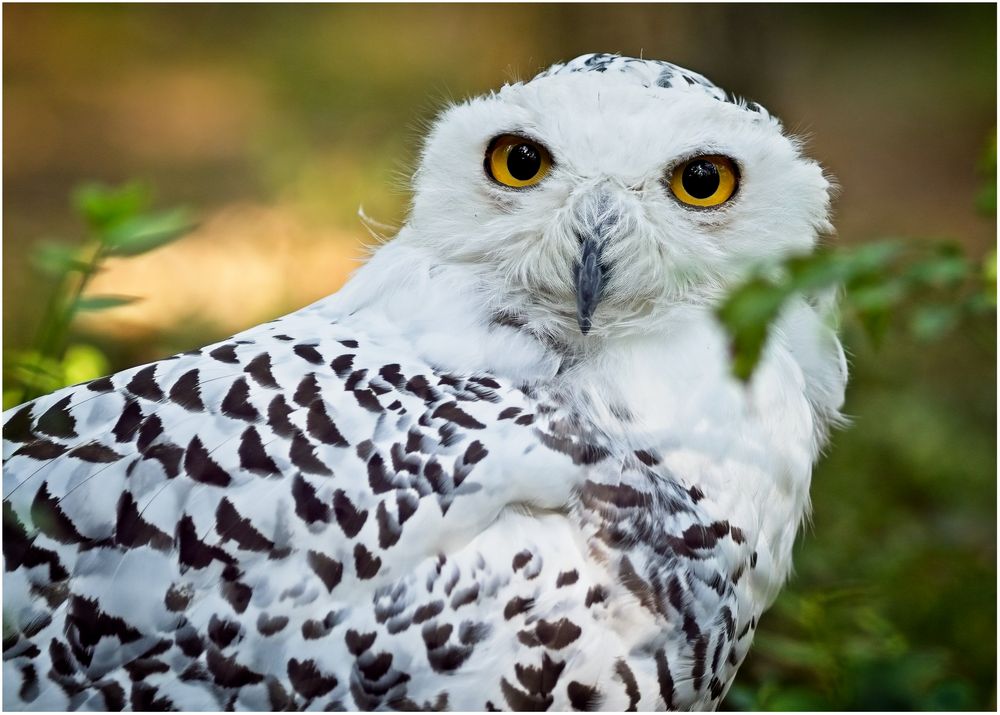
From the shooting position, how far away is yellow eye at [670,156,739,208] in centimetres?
196

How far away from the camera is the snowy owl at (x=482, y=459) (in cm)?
165

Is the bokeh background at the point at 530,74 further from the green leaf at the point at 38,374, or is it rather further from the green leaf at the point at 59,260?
the green leaf at the point at 38,374

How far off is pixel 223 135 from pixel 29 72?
1.64m

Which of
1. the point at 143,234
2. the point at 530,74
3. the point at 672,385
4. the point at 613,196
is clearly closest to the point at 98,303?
the point at 143,234

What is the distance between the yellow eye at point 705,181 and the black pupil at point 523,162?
0.26 meters

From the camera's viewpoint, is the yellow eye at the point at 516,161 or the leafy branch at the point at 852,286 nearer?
the leafy branch at the point at 852,286

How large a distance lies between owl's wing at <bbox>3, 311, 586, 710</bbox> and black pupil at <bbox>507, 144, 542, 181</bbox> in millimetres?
446

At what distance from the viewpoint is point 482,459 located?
1721mm

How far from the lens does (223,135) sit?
24.4ft

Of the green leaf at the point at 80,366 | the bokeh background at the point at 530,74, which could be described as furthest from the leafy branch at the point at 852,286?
the green leaf at the point at 80,366

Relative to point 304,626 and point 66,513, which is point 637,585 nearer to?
point 304,626

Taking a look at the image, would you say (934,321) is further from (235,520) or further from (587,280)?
(235,520)

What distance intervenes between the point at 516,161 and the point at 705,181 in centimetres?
36

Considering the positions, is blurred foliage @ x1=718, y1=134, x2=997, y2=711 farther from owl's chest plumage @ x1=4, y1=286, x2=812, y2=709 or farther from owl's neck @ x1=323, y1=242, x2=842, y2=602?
owl's chest plumage @ x1=4, y1=286, x2=812, y2=709
